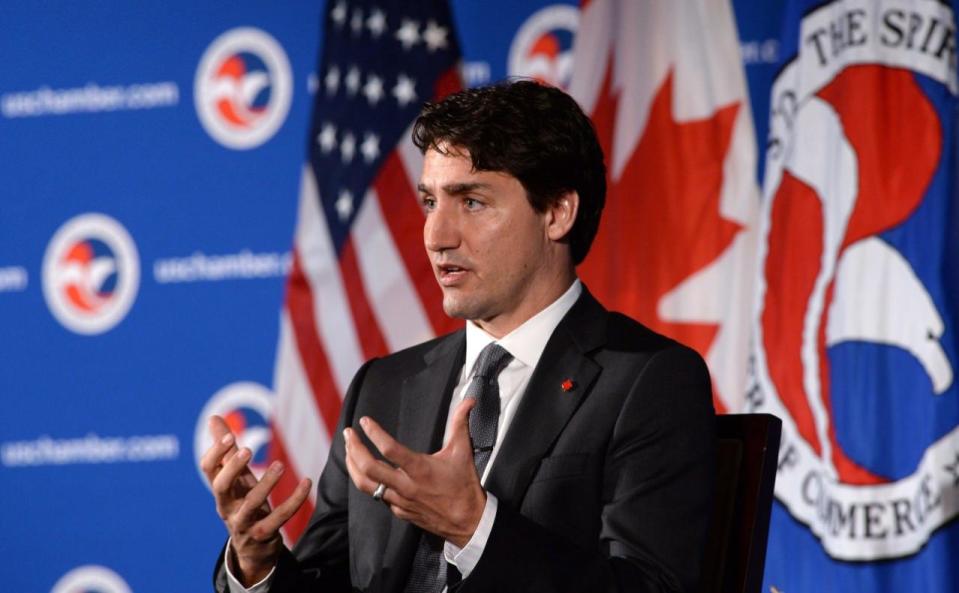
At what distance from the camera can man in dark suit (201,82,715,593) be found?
1.75 m

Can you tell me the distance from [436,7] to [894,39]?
148 centimetres

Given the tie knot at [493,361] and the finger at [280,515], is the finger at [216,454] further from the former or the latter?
the tie knot at [493,361]

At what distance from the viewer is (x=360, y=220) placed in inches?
156

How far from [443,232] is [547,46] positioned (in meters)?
2.16

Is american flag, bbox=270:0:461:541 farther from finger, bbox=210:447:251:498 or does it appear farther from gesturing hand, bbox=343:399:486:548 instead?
gesturing hand, bbox=343:399:486:548

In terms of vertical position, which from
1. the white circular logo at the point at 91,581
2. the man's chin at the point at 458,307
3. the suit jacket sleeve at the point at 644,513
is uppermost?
the man's chin at the point at 458,307

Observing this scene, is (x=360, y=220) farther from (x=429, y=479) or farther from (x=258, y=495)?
(x=429, y=479)

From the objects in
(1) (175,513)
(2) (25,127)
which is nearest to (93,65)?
(2) (25,127)

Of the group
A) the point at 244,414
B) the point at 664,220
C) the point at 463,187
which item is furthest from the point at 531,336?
the point at 244,414

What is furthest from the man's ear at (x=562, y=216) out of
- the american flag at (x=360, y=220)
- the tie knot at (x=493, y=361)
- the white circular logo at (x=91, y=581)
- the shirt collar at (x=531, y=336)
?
the white circular logo at (x=91, y=581)

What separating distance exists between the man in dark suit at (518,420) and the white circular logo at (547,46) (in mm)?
1905

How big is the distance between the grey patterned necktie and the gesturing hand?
26 cm

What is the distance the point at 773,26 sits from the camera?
3.75 meters

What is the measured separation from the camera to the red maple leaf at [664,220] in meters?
3.55
